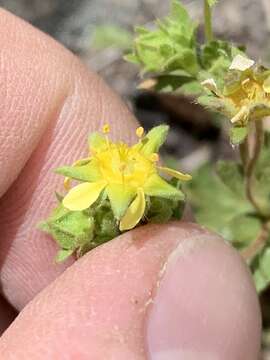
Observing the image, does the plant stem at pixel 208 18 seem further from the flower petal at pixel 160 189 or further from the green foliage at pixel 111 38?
the green foliage at pixel 111 38

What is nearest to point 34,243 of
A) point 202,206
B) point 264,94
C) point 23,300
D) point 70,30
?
point 23,300

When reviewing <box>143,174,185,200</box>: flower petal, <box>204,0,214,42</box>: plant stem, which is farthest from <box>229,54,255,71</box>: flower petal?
<box>143,174,185,200</box>: flower petal

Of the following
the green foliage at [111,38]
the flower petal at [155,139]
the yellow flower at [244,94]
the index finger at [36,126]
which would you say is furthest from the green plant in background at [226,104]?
the green foliage at [111,38]

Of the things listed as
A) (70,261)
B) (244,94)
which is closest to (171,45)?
(244,94)

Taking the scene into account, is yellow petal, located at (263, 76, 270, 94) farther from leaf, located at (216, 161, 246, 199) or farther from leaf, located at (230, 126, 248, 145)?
leaf, located at (216, 161, 246, 199)

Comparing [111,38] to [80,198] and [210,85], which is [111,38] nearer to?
[210,85]
